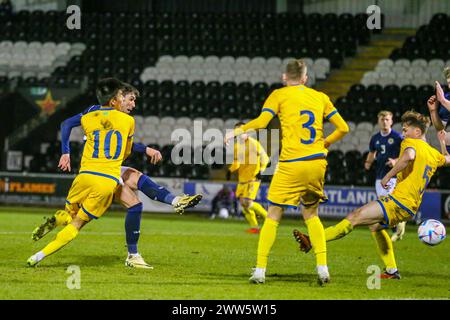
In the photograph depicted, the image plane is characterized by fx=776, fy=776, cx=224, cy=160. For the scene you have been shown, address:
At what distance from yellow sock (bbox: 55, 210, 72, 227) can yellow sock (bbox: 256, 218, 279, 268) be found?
2.80 meters

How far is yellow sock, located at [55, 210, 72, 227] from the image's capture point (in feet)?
32.5

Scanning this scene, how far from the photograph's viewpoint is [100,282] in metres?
8.31

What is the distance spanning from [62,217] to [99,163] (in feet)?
3.58

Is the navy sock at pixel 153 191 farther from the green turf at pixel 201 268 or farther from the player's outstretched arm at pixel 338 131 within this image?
the player's outstretched arm at pixel 338 131

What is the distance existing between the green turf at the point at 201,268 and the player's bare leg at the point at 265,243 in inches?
5.9

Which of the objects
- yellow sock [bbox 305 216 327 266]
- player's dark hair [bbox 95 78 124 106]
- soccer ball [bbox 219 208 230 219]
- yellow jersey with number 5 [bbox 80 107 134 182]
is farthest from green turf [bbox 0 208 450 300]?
soccer ball [bbox 219 208 230 219]

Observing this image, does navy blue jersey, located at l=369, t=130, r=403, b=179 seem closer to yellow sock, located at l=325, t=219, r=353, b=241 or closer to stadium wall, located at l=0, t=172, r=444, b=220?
yellow sock, located at l=325, t=219, r=353, b=241

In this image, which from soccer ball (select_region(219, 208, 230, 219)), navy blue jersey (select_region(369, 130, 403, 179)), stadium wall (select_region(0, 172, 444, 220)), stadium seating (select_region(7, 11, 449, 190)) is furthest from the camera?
stadium seating (select_region(7, 11, 449, 190))

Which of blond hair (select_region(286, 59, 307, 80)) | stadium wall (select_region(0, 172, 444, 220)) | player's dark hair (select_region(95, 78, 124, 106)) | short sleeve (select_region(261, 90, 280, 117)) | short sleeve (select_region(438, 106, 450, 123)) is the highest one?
blond hair (select_region(286, 59, 307, 80))

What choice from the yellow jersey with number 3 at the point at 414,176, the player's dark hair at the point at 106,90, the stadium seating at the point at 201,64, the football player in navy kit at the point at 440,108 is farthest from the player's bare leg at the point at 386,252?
the stadium seating at the point at 201,64

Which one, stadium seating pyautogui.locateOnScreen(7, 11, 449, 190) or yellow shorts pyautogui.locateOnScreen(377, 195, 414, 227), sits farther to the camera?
stadium seating pyautogui.locateOnScreen(7, 11, 449, 190)

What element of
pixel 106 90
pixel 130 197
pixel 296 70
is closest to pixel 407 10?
pixel 130 197
